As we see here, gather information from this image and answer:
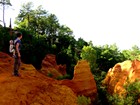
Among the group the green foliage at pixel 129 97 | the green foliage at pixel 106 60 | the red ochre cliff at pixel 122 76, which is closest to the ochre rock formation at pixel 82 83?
the green foliage at pixel 129 97

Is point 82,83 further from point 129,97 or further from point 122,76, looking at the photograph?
point 122,76

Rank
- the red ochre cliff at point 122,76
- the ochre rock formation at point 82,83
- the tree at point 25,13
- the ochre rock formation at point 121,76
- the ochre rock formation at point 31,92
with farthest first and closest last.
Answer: the tree at point 25,13
the ochre rock formation at point 121,76
the red ochre cliff at point 122,76
the ochre rock formation at point 82,83
the ochre rock formation at point 31,92

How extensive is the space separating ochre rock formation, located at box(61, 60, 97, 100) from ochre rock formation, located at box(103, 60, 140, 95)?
1.89m

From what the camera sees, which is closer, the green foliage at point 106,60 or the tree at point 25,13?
the green foliage at point 106,60

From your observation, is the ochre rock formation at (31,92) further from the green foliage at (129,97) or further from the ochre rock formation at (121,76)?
the ochre rock formation at (121,76)

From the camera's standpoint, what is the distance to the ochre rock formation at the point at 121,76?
2134 cm

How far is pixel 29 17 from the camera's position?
55.4 metres

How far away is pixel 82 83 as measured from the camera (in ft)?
68.3

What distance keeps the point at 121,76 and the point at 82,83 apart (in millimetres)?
3583

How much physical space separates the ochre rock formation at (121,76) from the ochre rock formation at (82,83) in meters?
1.89

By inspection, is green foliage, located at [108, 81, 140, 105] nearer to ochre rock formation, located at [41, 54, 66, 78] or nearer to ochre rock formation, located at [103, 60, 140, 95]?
ochre rock formation, located at [103, 60, 140, 95]

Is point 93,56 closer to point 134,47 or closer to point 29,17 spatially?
point 29,17

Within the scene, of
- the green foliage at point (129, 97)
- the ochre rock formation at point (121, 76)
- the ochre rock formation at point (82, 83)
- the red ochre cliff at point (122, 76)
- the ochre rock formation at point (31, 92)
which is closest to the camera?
the ochre rock formation at point (31, 92)

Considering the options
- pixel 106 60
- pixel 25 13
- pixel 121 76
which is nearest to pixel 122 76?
pixel 121 76
